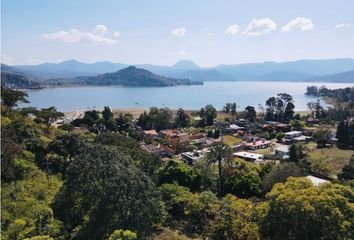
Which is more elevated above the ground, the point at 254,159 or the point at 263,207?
the point at 263,207

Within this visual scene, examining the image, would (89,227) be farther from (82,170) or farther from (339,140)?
(339,140)

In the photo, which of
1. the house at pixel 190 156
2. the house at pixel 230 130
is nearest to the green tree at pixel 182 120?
the house at pixel 230 130

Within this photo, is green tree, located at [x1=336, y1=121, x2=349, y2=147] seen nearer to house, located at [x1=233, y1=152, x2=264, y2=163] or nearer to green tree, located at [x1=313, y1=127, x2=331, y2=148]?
green tree, located at [x1=313, y1=127, x2=331, y2=148]

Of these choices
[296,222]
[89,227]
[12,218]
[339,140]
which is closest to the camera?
[12,218]

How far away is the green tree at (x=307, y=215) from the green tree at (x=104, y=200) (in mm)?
4617

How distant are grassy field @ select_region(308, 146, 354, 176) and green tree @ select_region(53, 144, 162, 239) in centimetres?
2074

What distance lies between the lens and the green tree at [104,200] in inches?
532

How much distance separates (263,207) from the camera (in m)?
14.0

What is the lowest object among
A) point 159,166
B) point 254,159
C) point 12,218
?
point 254,159

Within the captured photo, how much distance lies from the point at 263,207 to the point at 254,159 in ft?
79.7

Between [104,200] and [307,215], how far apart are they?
7.43 meters

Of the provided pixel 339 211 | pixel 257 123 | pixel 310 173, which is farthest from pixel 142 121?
pixel 339 211

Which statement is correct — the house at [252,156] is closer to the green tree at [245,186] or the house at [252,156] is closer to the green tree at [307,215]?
the green tree at [245,186]

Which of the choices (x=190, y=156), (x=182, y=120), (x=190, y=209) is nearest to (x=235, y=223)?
(x=190, y=209)
